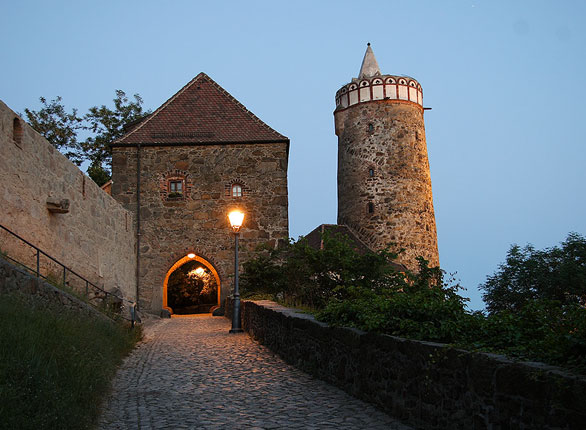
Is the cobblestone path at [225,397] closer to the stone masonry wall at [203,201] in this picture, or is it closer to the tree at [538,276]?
the stone masonry wall at [203,201]

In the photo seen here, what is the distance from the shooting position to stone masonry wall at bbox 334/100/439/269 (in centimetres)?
3384

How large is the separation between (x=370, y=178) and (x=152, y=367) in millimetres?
27272

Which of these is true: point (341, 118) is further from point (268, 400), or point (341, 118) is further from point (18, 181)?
point (268, 400)

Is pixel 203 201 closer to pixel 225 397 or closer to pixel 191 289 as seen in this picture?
pixel 191 289

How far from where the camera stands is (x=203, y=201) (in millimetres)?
22438

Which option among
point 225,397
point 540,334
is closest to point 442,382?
point 540,334

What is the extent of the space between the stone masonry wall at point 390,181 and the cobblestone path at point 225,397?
2456 centimetres

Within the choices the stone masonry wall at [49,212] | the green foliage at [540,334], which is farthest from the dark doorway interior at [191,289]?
the green foliage at [540,334]

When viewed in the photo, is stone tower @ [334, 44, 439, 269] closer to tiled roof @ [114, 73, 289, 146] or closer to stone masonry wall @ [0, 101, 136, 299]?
tiled roof @ [114, 73, 289, 146]

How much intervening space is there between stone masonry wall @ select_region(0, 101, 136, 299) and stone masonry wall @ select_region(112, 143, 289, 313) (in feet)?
11.3

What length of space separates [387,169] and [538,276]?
10.0 m

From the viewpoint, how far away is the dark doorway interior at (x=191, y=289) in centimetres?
2861

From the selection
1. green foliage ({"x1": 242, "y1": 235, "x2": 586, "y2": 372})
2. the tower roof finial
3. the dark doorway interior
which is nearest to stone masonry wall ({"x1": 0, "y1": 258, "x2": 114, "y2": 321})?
green foliage ({"x1": 242, "y1": 235, "x2": 586, "y2": 372})

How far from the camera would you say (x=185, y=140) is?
74.6 ft
